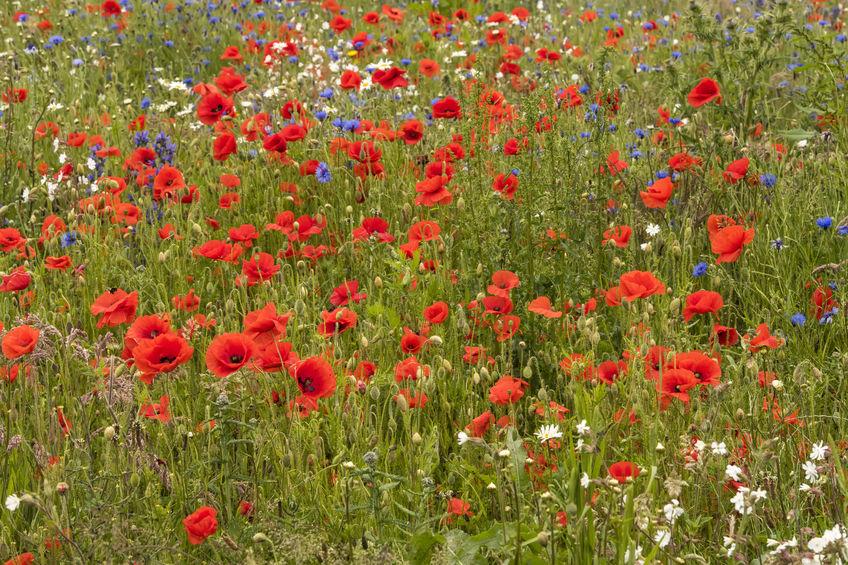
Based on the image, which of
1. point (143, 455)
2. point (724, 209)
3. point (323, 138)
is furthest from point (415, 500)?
point (323, 138)

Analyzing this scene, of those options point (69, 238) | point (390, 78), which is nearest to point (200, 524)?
point (69, 238)

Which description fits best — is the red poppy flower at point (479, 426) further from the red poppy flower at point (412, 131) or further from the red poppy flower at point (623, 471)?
the red poppy flower at point (412, 131)

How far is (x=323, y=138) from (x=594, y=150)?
1.10 m

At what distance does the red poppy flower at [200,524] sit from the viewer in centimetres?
182

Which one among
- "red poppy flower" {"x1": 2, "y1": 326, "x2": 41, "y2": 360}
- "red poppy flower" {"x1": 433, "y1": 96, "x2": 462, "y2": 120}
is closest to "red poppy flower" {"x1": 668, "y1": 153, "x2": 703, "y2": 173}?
"red poppy flower" {"x1": 433, "y1": 96, "x2": 462, "y2": 120}

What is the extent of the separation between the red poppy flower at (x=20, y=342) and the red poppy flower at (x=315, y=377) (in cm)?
59

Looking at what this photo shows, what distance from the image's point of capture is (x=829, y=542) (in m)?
1.50

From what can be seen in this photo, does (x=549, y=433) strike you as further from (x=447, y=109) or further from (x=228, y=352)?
(x=447, y=109)

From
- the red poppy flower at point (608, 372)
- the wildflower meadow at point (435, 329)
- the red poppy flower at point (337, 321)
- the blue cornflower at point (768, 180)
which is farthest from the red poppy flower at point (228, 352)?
the blue cornflower at point (768, 180)

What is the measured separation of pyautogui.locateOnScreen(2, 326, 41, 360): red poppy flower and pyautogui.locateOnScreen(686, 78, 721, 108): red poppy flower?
7.99 feet

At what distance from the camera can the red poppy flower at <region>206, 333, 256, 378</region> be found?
79.7 inches

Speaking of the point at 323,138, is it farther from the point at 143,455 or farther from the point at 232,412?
the point at 143,455

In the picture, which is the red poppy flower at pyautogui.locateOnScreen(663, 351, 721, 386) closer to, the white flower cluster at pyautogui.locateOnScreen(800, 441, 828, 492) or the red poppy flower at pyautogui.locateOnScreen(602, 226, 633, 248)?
the white flower cluster at pyautogui.locateOnScreen(800, 441, 828, 492)

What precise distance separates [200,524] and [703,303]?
1361 millimetres
